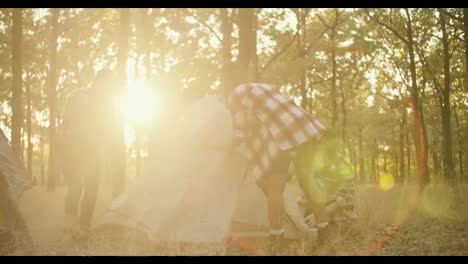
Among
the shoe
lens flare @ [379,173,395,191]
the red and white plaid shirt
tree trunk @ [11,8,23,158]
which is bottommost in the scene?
lens flare @ [379,173,395,191]

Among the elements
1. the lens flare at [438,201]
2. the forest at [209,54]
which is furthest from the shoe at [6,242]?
the forest at [209,54]

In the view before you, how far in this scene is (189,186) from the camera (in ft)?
18.3

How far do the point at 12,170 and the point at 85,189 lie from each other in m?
0.93

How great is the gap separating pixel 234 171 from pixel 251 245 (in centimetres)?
102

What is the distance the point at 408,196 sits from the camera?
9508mm

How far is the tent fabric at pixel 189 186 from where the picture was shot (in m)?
5.34

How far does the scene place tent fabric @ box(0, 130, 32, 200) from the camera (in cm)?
585

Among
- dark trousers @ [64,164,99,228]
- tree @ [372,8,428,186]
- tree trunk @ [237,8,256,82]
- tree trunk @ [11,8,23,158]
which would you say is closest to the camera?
dark trousers @ [64,164,99,228]

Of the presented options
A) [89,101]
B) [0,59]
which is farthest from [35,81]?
[89,101]

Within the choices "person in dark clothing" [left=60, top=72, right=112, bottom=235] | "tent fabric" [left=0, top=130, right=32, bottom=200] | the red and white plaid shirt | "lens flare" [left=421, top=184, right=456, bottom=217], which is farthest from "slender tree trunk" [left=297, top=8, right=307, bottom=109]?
"tent fabric" [left=0, top=130, right=32, bottom=200]

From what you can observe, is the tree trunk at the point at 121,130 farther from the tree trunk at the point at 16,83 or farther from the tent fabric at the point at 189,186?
the tent fabric at the point at 189,186

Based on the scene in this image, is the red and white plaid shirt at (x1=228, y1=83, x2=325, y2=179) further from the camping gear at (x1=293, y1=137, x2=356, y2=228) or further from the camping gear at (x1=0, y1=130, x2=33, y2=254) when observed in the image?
the camping gear at (x1=0, y1=130, x2=33, y2=254)

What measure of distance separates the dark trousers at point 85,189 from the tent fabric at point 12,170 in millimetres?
582

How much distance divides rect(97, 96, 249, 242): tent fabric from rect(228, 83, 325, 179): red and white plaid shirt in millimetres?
401
